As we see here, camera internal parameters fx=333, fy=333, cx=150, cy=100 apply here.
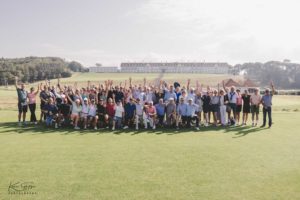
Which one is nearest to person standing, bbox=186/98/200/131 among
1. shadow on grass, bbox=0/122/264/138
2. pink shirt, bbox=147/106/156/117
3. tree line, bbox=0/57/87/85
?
shadow on grass, bbox=0/122/264/138

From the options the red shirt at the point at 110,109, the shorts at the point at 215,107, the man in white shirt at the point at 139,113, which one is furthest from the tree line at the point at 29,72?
the shorts at the point at 215,107

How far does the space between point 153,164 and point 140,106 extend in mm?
7298

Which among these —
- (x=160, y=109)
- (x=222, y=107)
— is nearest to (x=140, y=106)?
(x=160, y=109)

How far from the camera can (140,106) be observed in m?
16.0

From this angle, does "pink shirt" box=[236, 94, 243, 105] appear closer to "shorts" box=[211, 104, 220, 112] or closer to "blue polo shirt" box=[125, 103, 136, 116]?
"shorts" box=[211, 104, 220, 112]

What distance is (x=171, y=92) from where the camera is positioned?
55.0 feet

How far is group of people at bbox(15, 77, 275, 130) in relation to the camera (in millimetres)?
15812

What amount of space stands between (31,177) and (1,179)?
0.65 metres

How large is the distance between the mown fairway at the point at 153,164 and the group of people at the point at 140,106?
179 centimetres

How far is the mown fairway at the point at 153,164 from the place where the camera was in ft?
22.3

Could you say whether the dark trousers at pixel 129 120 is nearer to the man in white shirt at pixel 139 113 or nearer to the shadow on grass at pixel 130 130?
the man in white shirt at pixel 139 113

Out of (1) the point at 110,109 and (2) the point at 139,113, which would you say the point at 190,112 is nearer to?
(2) the point at 139,113

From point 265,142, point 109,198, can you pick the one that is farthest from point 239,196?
point 265,142

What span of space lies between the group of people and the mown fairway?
1.79 m
